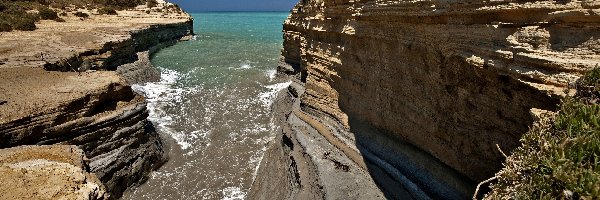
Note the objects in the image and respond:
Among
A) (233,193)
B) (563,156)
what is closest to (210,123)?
(233,193)

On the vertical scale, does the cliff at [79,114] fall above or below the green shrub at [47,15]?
below

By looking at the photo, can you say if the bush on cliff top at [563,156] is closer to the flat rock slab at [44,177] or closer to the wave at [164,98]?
the flat rock slab at [44,177]

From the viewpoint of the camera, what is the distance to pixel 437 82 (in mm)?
8586

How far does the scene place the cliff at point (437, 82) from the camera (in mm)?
5879

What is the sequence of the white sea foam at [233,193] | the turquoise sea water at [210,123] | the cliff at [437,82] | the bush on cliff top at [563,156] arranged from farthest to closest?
the turquoise sea water at [210,123], the white sea foam at [233,193], the cliff at [437,82], the bush on cliff top at [563,156]

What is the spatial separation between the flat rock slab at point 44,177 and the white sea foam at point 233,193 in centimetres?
600

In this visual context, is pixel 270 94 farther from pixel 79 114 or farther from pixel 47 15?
pixel 47 15

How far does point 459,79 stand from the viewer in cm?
788

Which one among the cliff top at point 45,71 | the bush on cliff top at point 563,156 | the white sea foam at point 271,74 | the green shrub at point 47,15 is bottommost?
the white sea foam at point 271,74

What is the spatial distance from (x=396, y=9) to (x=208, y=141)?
9.91 metres

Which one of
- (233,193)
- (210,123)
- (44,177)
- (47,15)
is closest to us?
(44,177)

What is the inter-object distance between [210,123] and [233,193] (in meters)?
6.15

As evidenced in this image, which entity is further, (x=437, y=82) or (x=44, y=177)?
(x=437, y=82)

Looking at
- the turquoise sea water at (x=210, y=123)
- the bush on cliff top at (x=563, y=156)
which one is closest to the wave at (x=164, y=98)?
the turquoise sea water at (x=210, y=123)
